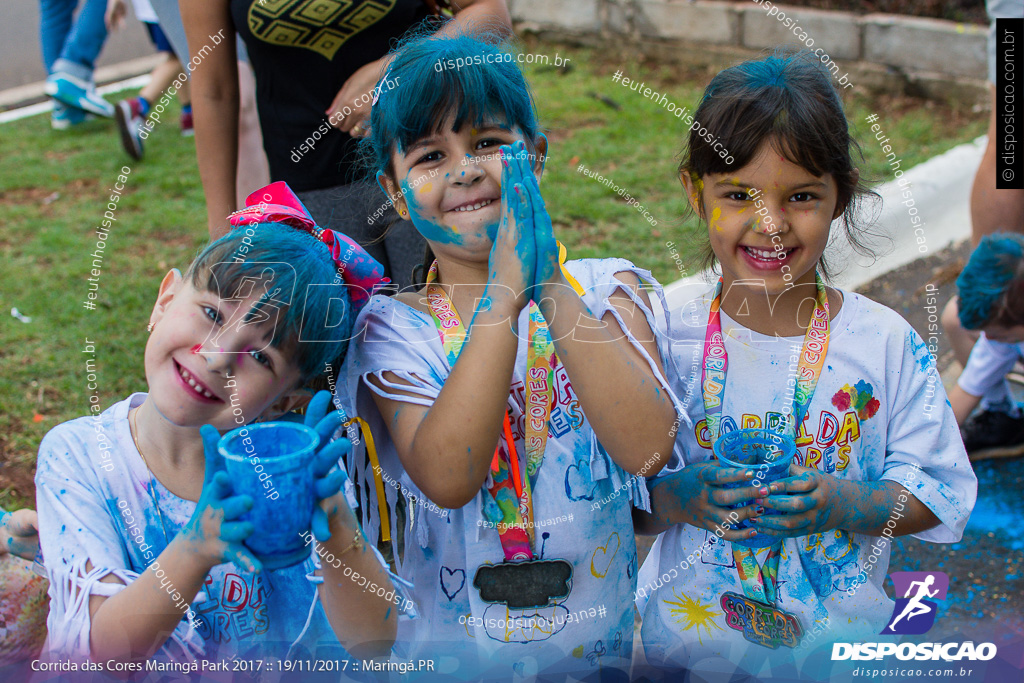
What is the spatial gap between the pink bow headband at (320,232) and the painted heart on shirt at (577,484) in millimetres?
577

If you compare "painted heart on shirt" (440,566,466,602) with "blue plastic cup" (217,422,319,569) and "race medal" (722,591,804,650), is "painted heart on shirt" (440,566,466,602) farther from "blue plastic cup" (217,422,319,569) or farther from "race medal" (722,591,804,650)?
"race medal" (722,591,804,650)

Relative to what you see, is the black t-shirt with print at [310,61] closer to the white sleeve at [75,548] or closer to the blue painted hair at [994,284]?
the white sleeve at [75,548]

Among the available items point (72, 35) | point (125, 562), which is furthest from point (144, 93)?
point (125, 562)

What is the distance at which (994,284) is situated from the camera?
2.53 metres

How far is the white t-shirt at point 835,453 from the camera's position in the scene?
1819mm

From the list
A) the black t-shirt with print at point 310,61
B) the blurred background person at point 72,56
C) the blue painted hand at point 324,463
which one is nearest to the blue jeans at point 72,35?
the blurred background person at point 72,56

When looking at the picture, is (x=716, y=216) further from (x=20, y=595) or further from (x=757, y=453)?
(x=20, y=595)

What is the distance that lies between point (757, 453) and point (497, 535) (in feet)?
1.81

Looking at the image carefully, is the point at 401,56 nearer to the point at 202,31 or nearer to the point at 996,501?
A: the point at 202,31

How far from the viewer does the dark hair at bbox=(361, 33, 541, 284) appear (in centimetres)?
172

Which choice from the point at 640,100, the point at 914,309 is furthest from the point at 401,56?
the point at 640,100

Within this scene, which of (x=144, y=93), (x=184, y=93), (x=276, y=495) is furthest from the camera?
(x=184, y=93)

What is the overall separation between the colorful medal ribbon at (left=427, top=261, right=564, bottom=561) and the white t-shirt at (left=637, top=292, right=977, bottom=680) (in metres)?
0.33

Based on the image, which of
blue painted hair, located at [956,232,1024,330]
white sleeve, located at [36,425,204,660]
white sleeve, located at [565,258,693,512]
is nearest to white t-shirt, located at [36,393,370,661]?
white sleeve, located at [36,425,204,660]
